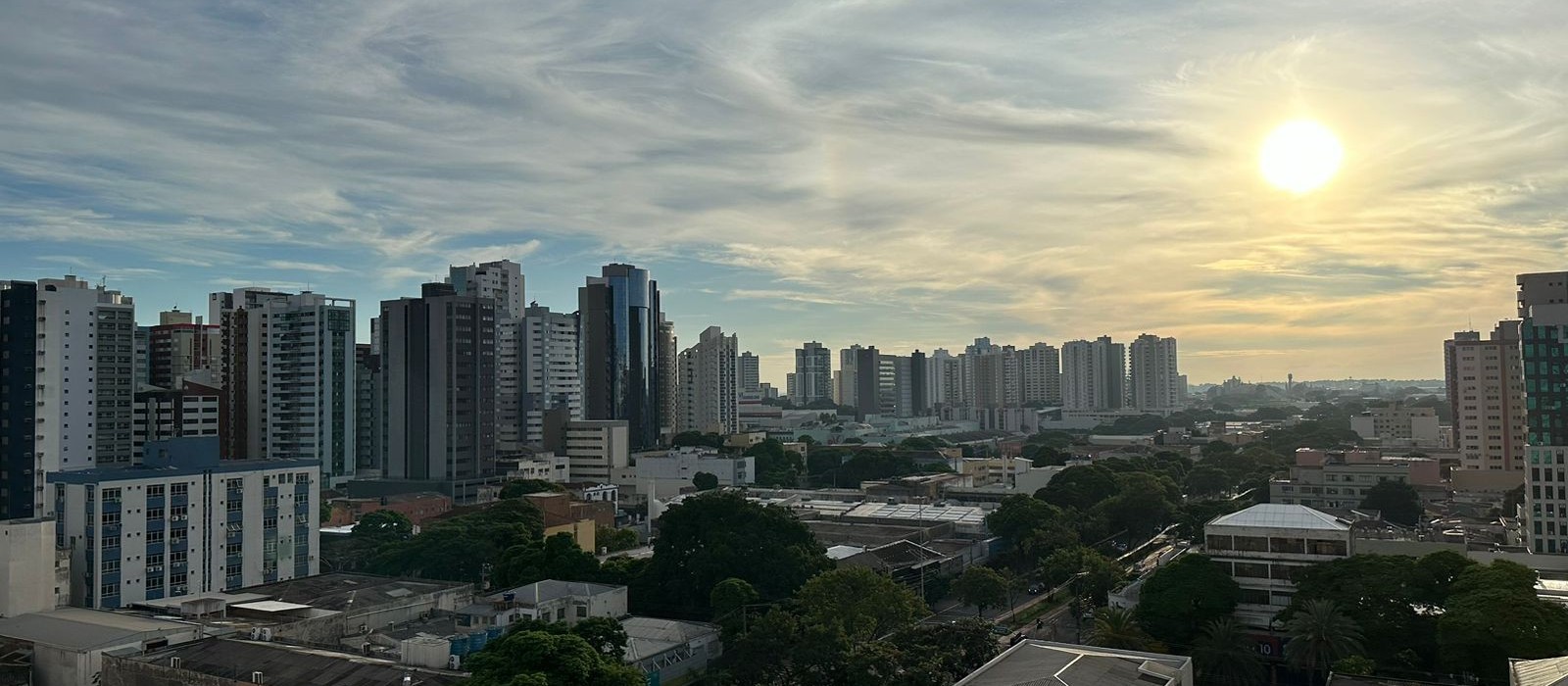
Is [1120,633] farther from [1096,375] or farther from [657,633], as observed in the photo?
[1096,375]

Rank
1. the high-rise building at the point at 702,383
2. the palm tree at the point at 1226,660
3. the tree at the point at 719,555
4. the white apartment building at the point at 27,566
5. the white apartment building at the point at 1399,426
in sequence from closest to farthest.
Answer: the palm tree at the point at 1226,660
the white apartment building at the point at 27,566
the tree at the point at 719,555
the white apartment building at the point at 1399,426
the high-rise building at the point at 702,383

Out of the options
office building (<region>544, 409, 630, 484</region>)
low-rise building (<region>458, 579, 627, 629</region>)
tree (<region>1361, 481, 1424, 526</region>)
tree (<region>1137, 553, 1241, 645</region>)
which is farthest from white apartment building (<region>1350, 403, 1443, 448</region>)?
low-rise building (<region>458, 579, 627, 629</region>)

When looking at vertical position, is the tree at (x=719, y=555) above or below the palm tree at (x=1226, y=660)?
above

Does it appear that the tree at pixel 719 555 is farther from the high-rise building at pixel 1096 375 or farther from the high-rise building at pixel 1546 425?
Result: the high-rise building at pixel 1096 375

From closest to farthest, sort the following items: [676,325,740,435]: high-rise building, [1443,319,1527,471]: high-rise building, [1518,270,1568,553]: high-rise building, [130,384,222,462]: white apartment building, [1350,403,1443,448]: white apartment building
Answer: [1518,270,1568,553]: high-rise building, [130,384,222,462]: white apartment building, [1443,319,1527,471]: high-rise building, [1350,403,1443,448]: white apartment building, [676,325,740,435]: high-rise building

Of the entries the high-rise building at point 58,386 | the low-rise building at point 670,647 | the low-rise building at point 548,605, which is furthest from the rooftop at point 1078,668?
the high-rise building at point 58,386

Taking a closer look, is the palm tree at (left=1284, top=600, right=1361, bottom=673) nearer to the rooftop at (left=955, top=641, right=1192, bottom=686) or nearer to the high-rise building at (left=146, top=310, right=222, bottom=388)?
the rooftop at (left=955, top=641, right=1192, bottom=686)

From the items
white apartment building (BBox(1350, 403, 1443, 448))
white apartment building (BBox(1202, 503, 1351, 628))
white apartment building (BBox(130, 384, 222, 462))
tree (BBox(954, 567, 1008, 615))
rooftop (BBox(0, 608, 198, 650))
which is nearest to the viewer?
rooftop (BBox(0, 608, 198, 650))
